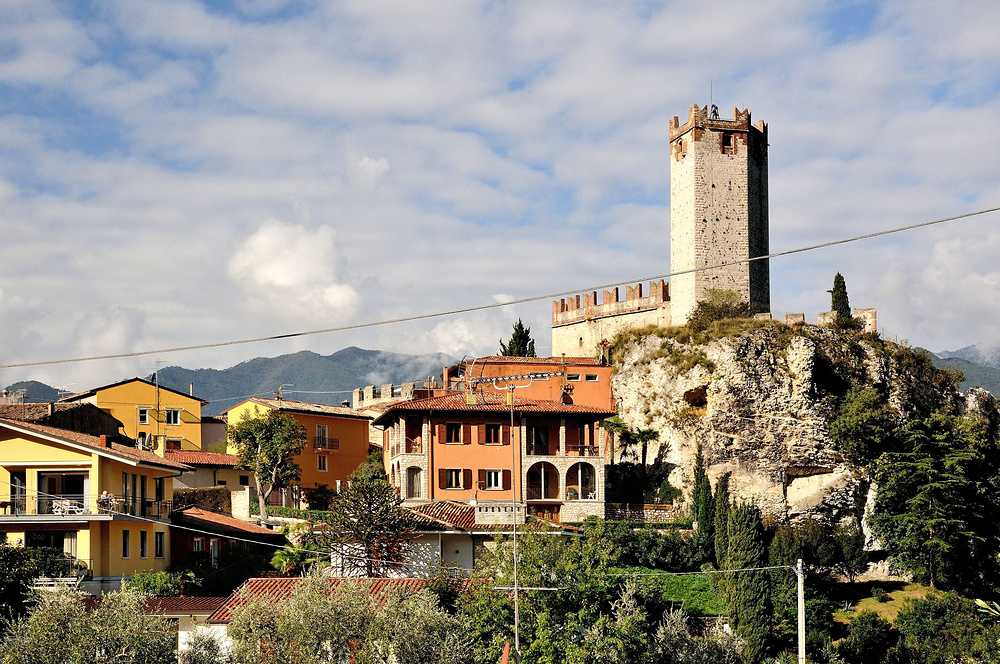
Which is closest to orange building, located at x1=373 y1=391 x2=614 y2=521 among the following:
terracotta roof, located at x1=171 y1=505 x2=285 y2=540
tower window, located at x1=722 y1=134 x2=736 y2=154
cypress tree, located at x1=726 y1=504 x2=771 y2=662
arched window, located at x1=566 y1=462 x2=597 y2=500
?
arched window, located at x1=566 y1=462 x2=597 y2=500

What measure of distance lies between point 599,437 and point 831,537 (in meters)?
13.3

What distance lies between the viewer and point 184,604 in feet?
129

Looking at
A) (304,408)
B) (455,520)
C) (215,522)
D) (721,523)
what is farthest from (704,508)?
(304,408)

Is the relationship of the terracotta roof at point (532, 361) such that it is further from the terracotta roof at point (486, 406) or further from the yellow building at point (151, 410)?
the yellow building at point (151, 410)

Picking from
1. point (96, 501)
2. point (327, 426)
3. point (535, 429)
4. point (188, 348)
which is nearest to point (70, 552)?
point (96, 501)

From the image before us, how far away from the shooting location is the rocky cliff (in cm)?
6444

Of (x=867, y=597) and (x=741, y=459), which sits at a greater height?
(x=741, y=459)

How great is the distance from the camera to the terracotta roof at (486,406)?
61.6 metres

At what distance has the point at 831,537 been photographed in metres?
61.5

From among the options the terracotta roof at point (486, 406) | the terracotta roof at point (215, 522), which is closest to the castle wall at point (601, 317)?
the terracotta roof at point (486, 406)

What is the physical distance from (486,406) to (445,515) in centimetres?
1087

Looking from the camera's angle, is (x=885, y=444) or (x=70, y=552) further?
(x=885, y=444)

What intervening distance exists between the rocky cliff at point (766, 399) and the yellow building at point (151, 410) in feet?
89.7

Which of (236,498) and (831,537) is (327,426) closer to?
(236,498)
